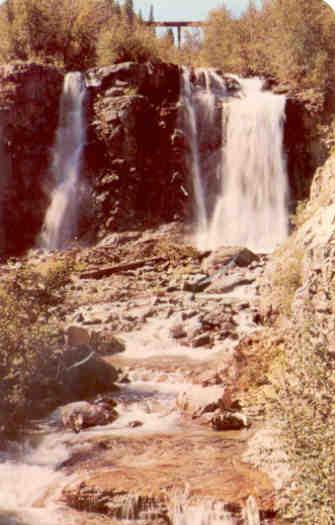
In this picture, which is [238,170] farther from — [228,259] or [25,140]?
[25,140]

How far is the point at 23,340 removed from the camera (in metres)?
10.3

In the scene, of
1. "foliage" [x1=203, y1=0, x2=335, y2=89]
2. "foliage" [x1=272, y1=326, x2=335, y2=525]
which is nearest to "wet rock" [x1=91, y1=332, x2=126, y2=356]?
"foliage" [x1=272, y1=326, x2=335, y2=525]

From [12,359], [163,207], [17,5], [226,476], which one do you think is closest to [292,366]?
[226,476]

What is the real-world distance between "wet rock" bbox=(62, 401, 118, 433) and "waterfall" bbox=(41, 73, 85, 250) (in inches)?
750

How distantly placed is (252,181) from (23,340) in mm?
20317

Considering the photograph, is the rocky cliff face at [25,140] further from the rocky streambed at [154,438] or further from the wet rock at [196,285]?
the rocky streambed at [154,438]

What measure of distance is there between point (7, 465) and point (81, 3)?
31580mm

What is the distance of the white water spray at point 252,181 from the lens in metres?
28.1

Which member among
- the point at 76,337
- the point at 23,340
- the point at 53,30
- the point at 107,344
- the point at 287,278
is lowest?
the point at 107,344

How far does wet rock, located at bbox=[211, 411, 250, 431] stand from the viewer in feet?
29.1

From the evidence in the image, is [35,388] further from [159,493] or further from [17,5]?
[17,5]

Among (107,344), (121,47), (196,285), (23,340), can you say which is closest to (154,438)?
(23,340)

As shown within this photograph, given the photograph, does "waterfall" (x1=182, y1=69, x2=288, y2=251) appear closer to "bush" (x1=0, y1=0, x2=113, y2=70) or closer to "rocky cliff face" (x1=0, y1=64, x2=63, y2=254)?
"rocky cliff face" (x1=0, y1=64, x2=63, y2=254)

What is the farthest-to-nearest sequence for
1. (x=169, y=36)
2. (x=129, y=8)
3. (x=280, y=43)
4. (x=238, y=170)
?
(x=280, y=43) < (x=238, y=170) < (x=169, y=36) < (x=129, y=8)
